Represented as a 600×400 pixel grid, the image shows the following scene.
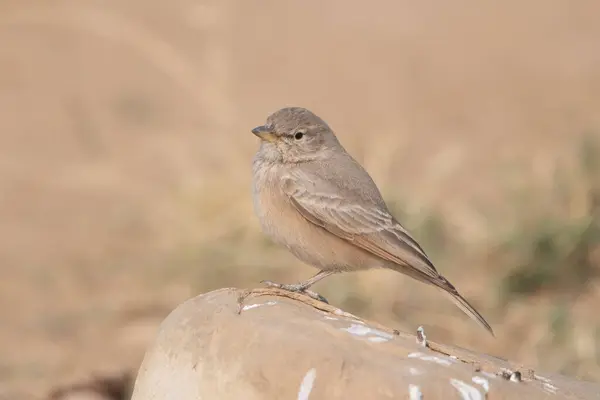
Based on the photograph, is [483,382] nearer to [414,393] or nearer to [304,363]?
[414,393]

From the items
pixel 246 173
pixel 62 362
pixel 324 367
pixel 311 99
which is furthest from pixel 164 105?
pixel 324 367

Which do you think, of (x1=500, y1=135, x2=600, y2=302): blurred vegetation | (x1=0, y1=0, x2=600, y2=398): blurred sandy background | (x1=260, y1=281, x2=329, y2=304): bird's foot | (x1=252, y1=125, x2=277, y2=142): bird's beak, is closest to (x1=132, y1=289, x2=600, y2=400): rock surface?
(x1=260, y1=281, x2=329, y2=304): bird's foot

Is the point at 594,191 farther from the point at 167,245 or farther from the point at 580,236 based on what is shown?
the point at 167,245

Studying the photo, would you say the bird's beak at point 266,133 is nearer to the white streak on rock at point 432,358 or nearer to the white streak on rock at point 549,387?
the white streak on rock at point 432,358

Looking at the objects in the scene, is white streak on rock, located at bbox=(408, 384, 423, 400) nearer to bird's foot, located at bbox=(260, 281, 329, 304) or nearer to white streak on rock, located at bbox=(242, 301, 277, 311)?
white streak on rock, located at bbox=(242, 301, 277, 311)

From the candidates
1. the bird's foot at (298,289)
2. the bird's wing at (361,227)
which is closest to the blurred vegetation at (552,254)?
the bird's wing at (361,227)
